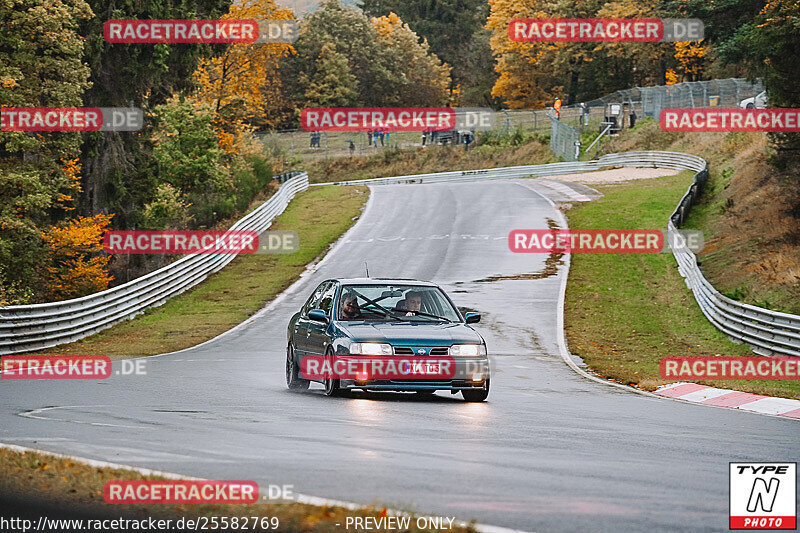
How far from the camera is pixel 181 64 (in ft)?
135

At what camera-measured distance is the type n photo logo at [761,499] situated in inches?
224

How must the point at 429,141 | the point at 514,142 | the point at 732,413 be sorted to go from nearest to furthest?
1. the point at 732,413
2. the point at 514,142
3. the point at 429,141

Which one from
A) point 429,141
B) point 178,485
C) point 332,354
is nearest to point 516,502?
point 178,485

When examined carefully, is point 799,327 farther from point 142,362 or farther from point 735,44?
point 735,44

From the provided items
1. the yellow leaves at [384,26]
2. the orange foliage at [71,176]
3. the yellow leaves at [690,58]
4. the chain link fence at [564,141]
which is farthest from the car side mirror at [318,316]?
the yellow leaves at [384,26]

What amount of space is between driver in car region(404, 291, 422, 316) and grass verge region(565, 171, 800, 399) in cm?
401

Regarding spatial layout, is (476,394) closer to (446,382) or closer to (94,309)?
(446,382)

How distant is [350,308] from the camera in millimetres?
13766

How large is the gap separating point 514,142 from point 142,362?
6556cm

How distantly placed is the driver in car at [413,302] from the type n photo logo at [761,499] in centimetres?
743

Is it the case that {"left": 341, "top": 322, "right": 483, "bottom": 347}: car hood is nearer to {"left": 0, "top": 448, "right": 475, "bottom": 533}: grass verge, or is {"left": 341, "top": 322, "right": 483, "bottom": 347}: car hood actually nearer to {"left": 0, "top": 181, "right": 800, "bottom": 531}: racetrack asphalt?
{"left": 0, "top": 181, "right": 800, "bottom": 531}: racetrack asphalt

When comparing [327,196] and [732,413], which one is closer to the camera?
[732,413]

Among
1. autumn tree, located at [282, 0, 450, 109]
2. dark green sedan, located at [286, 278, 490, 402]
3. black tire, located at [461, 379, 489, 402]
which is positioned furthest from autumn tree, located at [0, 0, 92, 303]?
autumn tree, located at [282, 0, 450, 109]

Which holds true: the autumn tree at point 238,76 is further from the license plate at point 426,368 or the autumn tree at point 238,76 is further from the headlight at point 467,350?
the license plate at point 426,368
